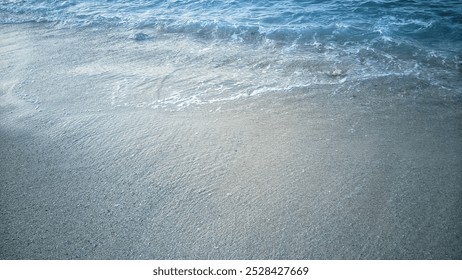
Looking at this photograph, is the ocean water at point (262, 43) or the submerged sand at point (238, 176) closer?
the submerged sand at point (238, 176)

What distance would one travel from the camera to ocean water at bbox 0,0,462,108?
14.3ft

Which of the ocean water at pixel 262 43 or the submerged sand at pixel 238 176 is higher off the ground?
the ocean water at pixel 262 43

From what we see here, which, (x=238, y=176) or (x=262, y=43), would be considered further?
(x=262, y=43)

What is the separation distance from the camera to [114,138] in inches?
135

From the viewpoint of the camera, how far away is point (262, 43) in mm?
5797

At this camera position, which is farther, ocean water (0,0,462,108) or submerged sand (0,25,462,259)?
ocean water (0,0,462,108)

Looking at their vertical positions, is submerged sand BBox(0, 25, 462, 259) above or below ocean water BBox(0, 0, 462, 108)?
below

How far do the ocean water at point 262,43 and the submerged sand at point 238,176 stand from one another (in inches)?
14.7

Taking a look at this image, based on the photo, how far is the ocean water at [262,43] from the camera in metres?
4.36

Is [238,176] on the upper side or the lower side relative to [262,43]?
lower

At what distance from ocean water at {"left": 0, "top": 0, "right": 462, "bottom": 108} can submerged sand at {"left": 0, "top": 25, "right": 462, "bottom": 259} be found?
37 centimetres

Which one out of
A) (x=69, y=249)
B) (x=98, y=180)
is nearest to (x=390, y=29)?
(x=98, y=180)

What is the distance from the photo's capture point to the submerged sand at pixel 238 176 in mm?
2371

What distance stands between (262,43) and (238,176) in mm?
3797
